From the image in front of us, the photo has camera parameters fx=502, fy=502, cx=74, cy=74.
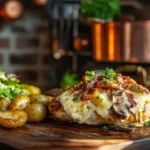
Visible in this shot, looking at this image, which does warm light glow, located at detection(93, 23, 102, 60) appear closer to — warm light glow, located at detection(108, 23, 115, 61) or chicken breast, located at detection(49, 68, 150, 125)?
warm light glow, located at detection(108, 23, 115, 61)

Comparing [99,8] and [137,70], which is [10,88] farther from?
[99,8]

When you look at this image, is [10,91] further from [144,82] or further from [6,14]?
[6,14]

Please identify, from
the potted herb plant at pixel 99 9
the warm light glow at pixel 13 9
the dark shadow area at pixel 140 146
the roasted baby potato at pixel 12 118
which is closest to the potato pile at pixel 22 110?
the roasted baby potato at pixel 12 118

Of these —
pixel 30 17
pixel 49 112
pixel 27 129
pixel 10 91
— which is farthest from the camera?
pixel 30 17

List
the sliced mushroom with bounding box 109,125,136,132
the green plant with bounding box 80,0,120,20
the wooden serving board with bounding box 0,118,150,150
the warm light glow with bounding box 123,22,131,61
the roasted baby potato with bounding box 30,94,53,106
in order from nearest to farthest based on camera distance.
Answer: the wooden serving board with bounding box 0,118,150,150, the sliced mushroom with bounding box 109,125,136,132, the roasted baby potato with bounding box 30,94,53,106, the warm light glow with bounding box 123,22,131,61, the green plant with bounding box 80,0,120,20

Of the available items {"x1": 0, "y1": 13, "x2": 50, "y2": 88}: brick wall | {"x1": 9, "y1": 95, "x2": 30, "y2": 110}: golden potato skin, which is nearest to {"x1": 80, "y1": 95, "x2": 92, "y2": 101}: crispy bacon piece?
{"x1": 9, "y1": 95, "x2": 30, "y2": 110}: golden potato skin

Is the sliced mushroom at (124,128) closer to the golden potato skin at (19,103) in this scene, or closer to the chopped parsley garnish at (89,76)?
the chopped parsley garnish at (89,76)

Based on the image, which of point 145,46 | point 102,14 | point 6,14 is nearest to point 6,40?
point 6,14
